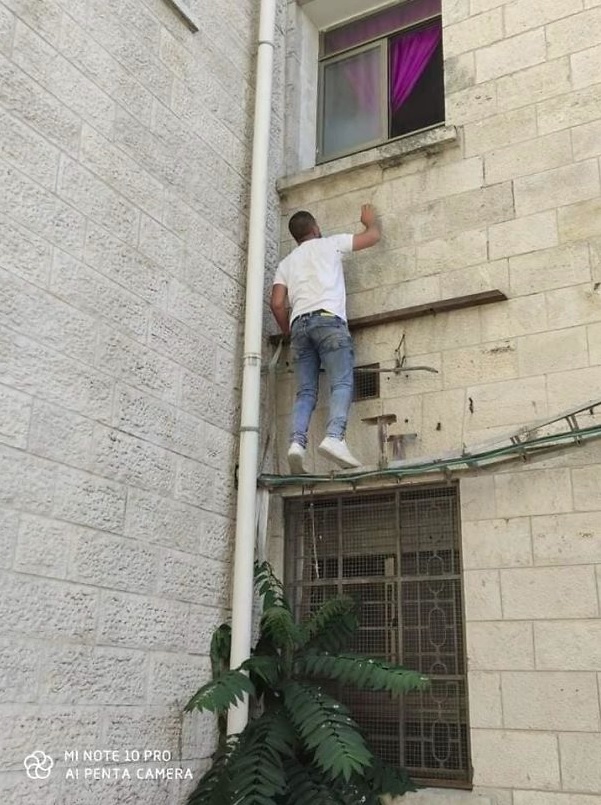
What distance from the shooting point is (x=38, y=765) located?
377cm

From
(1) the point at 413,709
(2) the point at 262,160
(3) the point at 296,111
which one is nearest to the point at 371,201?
(2) the point at 262,160

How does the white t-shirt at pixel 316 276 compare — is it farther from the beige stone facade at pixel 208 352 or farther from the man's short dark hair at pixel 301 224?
the beige stone facade at pixel 208 352

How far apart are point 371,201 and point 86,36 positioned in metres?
2.03

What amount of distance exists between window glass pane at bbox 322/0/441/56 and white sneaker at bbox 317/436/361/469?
3371 millimetres

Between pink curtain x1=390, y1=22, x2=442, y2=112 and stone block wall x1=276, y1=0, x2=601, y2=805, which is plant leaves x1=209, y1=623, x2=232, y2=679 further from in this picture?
pink curtain x1=390, y1=22, x2=442, y2=112

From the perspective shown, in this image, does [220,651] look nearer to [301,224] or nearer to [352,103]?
[301,224]

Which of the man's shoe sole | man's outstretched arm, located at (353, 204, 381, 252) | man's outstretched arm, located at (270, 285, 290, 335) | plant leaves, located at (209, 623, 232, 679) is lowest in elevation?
plant leaves, located at (209, 623, 232, 679)

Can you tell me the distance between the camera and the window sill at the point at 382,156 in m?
5.62

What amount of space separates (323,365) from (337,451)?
0.63 metres

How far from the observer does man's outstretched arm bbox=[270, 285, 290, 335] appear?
5586 mm

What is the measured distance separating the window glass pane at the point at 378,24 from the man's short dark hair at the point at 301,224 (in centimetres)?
196

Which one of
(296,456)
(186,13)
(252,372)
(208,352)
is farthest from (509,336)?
(186,13)

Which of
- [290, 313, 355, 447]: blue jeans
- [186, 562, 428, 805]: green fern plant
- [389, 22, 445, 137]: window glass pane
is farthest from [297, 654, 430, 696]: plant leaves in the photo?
[389, 22, 445, 137]: window glass pane

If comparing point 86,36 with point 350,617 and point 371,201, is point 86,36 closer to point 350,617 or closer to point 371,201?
point 371,201
